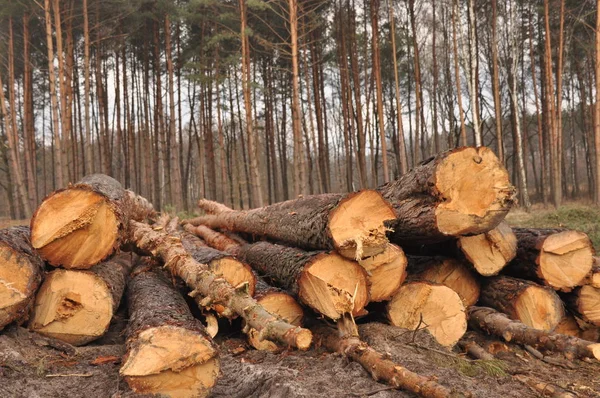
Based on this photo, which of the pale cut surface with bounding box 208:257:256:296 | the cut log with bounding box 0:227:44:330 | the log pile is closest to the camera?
the log pile

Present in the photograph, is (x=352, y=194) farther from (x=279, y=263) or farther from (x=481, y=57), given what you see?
(x=481, y=57)

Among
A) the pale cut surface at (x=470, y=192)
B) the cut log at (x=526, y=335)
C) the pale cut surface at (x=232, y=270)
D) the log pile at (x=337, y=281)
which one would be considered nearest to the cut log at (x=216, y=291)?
the log pile at (x=337, y=281)

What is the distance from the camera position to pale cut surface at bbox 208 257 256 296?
12.8ft

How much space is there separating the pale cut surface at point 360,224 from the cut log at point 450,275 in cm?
98

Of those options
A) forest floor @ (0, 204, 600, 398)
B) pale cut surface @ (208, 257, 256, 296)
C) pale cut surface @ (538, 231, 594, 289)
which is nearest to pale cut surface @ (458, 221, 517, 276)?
pale cut surface @ (538, 231, 594, 289)

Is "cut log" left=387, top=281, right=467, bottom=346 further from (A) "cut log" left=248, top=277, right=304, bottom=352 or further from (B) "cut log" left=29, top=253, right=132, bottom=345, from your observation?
(B) "cut log" left=29, top=253, right=132, bottom=345

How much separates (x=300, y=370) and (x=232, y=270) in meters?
1.28

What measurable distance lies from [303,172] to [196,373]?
10.2m

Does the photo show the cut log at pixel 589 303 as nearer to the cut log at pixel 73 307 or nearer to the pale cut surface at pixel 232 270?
the pale cut surface at pixel 232 270

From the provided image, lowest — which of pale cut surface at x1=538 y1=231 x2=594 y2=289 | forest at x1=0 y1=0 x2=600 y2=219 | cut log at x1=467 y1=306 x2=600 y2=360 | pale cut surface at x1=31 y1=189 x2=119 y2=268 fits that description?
cut log at x1=467 y1=306 x2=600 y2=360

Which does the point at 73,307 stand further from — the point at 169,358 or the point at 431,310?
the point at 431,310

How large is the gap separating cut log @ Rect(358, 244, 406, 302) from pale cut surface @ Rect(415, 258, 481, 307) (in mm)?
535

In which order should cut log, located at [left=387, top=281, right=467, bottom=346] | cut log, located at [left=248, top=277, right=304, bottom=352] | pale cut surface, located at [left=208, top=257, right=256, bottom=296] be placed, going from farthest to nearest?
1. pale cut surface, located at [left=208, top=257, right=256, bottom=296]
2. cut log, located at [left=387, top=281, right=467, bottom=346]
3. cut log, located at [left=248, top=277, right=304, bottom=352]

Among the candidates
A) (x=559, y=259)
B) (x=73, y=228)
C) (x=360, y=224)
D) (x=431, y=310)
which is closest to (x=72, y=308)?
(x=73, y=228)
